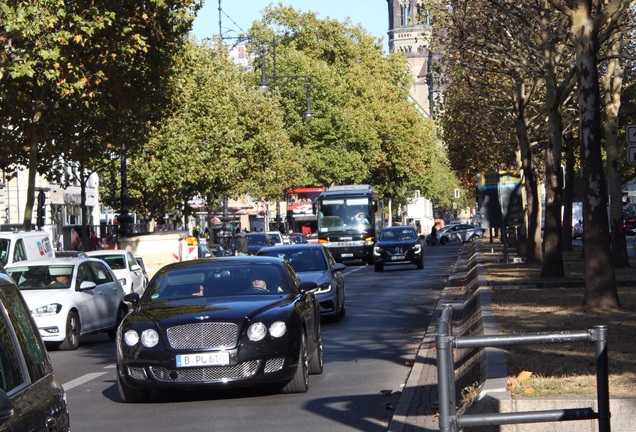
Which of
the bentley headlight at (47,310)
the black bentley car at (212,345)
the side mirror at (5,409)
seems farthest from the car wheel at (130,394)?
the side mirror at (5,409)

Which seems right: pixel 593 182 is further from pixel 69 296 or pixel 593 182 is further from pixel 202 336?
pixel 69 296

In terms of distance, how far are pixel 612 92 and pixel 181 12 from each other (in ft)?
37.4

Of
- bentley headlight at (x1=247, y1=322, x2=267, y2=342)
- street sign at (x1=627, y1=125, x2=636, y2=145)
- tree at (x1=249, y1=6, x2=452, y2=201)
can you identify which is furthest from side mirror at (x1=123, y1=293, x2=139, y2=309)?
tree at (x1=249, y1=6, x2=452, y2=201)

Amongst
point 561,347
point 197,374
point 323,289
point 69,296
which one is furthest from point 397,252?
point 197,374

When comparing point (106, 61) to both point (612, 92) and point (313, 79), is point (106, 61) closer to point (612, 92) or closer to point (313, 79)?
point (612, 92)

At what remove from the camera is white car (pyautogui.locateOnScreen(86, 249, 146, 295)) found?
27.9m

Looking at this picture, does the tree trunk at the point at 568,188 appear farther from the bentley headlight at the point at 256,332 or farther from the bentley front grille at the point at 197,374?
the bentley front grille at the point at 197,374

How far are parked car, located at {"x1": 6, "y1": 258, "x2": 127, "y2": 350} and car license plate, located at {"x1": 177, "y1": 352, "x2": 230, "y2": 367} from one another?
749 centimetres

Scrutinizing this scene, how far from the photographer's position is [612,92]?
3253 cm

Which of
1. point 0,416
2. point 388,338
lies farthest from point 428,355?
point 0,416

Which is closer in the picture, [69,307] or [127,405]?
[127,405]

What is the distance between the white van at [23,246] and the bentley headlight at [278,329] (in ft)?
44.8

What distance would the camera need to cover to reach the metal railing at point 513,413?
675 cm

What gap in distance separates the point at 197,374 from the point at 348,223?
44.8 m
